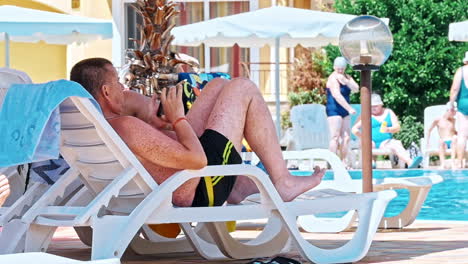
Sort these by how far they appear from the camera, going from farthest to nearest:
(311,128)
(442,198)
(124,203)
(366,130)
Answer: (311,128) → (442,198) → (366,130) → (124,203)

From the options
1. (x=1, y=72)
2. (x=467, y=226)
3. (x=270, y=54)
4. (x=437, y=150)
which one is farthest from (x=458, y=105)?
(x=1, y=72)

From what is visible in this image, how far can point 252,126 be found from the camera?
5.11m

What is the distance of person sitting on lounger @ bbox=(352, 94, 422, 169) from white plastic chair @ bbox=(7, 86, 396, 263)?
1227 centimetres

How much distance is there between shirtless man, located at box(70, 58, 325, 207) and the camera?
4738 millimetres

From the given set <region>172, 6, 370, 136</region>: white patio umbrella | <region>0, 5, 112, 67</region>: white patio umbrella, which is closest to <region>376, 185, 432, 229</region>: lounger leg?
<region>0, 5, 112, 67</region>: white patio umbrella

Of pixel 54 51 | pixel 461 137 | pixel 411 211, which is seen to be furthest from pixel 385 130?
pixel 411 211

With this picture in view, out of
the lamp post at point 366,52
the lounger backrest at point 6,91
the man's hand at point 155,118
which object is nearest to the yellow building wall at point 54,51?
the lamp post at point 366,52

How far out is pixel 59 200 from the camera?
17.2 ft

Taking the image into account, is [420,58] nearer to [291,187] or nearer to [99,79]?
[291,187]

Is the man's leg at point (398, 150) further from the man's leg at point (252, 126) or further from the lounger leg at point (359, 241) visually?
the man's leg at point (252, 126)

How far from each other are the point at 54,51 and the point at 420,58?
721cm

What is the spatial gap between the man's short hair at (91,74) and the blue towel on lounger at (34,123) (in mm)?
326

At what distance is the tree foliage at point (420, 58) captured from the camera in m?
20.7

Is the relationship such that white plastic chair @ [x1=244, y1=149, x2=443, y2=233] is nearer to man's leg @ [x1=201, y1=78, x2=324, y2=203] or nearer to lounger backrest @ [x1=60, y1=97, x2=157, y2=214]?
man's leg @ [x1=201, y1=78, x2=324, y2=203]
